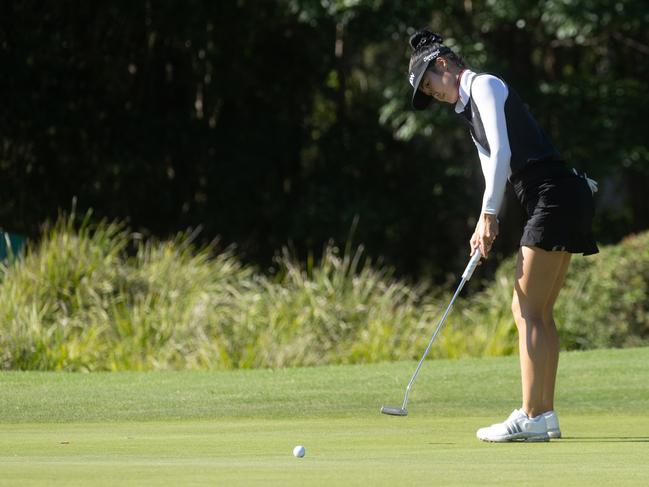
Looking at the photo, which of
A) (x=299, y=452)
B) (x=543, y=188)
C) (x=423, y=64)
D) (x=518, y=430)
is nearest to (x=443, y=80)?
(x=423, y=64)

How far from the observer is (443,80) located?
690 centimetres

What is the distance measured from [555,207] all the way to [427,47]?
1010mm

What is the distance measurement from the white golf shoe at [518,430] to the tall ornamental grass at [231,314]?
6669mm

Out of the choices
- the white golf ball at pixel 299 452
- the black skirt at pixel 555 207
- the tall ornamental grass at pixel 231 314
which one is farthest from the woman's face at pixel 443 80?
the tall ornamental grass at pixel 231 314

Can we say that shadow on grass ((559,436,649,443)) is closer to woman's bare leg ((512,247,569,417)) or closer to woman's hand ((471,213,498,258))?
woman's bare leg ((512,247,569,417))

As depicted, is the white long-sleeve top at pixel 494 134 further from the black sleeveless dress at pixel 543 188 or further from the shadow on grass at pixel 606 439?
the shadow on grass at pixel 606 439

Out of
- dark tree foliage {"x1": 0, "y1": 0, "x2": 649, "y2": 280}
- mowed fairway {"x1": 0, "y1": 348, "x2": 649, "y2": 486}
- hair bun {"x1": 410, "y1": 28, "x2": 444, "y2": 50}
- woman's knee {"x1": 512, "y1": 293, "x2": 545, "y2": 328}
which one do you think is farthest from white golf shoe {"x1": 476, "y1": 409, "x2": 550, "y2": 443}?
dark tree foliage {"x1": 0, "y1": 0, "x2": 649, "y2": 280}

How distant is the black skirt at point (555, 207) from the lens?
265 inches

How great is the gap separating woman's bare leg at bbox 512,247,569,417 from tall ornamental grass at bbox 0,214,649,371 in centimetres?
653

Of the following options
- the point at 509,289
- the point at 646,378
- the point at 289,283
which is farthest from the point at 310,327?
the point at 646,378

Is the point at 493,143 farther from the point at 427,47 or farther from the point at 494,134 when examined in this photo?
the point at 427,47

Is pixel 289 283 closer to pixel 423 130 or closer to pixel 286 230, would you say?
pixel 423 130

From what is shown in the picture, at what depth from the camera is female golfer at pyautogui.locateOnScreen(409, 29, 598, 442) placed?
21.9 feet

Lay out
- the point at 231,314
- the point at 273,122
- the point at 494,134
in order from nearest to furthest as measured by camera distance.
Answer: the point at 494,134, the point at 231,314, the point at 273,122
